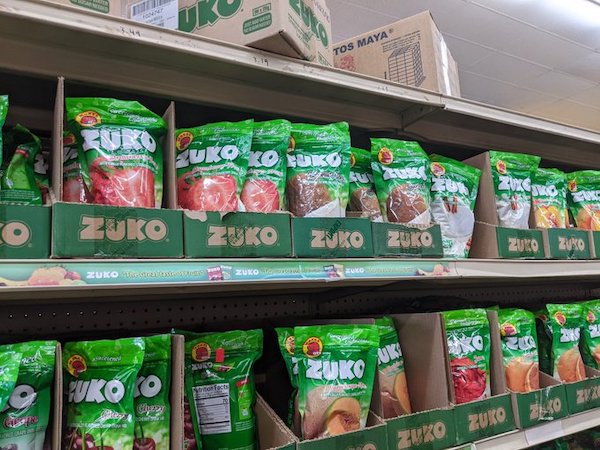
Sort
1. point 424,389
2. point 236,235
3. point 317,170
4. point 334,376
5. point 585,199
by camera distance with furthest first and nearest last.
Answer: point 585,199 → point 424,389 → point 317,170 → point 334,376 → point 236,235

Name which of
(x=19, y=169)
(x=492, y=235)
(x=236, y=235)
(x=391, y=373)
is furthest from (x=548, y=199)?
(x=19, y=169)

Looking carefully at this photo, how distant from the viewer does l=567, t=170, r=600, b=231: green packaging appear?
1.96m

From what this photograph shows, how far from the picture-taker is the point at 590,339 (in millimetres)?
1807

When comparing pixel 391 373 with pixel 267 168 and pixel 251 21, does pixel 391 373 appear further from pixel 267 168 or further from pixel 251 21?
pixel 251 21

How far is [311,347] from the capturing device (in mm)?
1203

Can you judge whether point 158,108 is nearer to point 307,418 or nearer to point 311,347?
point 311,347

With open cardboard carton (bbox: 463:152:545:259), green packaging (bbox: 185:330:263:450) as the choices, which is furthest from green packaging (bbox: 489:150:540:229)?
green packaging (bbox: 185:330:263:450)

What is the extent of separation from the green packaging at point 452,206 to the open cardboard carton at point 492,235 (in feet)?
0.15

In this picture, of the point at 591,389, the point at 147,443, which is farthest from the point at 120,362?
the point at 591,389

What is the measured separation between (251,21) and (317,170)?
39 centimetres

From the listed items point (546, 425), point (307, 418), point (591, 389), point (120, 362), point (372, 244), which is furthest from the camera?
point (591, 389)

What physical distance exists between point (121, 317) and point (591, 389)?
57.9 inches

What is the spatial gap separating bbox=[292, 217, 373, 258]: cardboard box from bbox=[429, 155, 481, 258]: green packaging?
360 millimetres

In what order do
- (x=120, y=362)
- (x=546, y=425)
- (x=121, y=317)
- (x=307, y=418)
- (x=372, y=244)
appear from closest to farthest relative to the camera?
(x=120, y=362) → (x=307, y=418) → (x=372, y=244) → (x=121, y=317) → (x=546, y=425)
